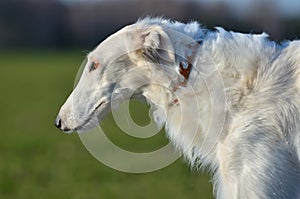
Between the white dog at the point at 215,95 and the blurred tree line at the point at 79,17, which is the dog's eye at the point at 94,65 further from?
the blurred tree line at the point at 79,17

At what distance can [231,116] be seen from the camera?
5387mm

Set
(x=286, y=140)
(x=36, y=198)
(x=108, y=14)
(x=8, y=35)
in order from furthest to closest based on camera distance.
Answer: (x=8, y=35) → (x=108, y=14) → (x=36, y=198) → (x=286, y=140)

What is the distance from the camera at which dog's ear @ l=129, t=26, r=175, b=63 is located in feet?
17.7

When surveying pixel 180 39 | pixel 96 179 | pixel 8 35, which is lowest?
pixel 8 35

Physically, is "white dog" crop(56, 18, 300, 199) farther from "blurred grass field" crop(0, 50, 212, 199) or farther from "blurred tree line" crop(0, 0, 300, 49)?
"blurred tree line" crop(0, 0, 300, 49)

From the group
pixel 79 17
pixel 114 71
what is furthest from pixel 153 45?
pixel 79 17

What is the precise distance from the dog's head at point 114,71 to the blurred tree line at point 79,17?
30.1m

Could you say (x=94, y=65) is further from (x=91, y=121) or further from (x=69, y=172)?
(x=69, y=172)

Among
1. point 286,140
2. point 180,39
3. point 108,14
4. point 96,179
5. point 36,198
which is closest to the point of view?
point 286,140

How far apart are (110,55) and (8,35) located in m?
69.9

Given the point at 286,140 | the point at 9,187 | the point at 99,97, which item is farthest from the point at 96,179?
the point at 286,140

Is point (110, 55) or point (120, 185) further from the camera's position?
point (120, 185)

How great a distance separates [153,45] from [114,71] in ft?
1.45

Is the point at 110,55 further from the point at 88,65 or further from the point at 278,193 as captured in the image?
the point at 278,193
